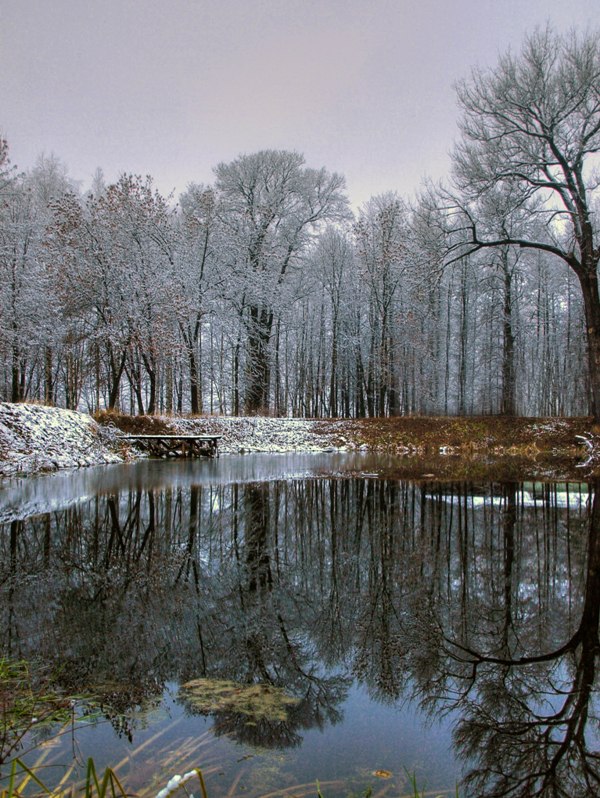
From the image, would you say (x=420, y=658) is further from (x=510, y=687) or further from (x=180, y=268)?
(x=180, y=268)

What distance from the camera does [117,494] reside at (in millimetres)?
8906

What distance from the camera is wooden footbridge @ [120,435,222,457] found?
17.2 meters

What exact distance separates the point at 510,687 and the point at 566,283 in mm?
35555

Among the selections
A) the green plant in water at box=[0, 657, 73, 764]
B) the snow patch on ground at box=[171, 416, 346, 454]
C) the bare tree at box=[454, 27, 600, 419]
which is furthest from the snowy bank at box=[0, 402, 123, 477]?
the bare tree at box=[454, 27, 600, 419]

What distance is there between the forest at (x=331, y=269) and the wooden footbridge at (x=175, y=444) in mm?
5540

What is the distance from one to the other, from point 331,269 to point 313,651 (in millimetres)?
31595

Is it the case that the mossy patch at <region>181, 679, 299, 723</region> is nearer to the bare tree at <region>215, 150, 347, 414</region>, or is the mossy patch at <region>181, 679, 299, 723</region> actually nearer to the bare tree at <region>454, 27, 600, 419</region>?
the bare tree at <region>454, 27, 600, 419</region>

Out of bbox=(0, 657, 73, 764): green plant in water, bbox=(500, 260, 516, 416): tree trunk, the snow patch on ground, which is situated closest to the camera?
bbox=(0, 657, 73, 764): green plant in water

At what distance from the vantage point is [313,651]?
2.96 meters

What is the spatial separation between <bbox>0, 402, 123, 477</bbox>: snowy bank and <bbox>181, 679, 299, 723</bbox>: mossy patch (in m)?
10.2

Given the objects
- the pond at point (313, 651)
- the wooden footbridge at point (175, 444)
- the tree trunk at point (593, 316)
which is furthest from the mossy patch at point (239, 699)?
the tree trunk at point (593, 316)

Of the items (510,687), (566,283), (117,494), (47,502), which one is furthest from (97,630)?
(566,283)

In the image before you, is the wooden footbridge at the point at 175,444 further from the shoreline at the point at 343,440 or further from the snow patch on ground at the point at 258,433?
the snow patch on ground at the point at 258,433

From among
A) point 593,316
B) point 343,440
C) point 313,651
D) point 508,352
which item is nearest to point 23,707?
point 313,651
